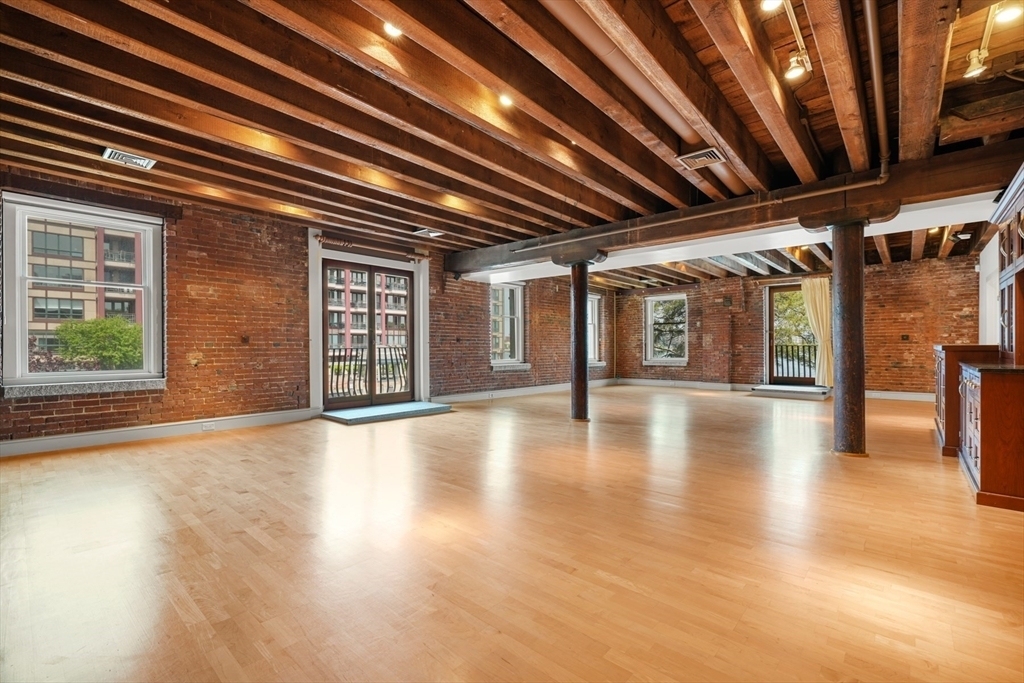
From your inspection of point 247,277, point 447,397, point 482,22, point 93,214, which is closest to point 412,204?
point 247,277

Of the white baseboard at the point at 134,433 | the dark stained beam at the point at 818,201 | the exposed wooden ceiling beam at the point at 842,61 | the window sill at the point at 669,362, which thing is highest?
the exposed wooden ceiling beam at the point at 842,61

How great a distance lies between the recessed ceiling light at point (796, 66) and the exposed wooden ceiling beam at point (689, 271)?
6.62m

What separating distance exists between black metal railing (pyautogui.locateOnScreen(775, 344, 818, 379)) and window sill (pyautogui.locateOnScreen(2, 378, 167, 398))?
11548 millimetres

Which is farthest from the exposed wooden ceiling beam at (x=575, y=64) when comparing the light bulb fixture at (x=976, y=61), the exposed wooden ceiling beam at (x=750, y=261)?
the exposed wooden ceiling beam at (x=750, y=261)

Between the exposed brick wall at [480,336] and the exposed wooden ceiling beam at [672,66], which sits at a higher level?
the exposed wooden ceiling beam at [672,66]

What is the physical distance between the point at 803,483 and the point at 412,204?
16.3 ft

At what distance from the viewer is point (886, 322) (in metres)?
9.16

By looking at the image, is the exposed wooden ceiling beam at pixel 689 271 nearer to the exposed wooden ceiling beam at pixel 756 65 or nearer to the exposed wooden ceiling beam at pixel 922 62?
the exposed wooden ceiling beam at pixel 756 65

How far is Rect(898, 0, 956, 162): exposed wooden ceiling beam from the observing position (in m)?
2.29

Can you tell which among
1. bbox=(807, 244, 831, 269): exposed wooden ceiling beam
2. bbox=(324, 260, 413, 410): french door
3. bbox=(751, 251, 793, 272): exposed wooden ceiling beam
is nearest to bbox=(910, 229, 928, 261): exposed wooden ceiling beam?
bbox=(807, 244, 831, 269): exposed wooden ceiling beam

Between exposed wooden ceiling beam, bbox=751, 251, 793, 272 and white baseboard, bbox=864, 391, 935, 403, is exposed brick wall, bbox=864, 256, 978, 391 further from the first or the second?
exposed wooden ceiling beam, bbox=751, 251, 793, 272

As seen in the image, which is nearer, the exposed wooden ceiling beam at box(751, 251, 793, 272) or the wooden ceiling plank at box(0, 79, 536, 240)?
the wooden ceiling plank at box(0, 79, 536, 240)

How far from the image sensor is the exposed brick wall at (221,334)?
532 centimetres

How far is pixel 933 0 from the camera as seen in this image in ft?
7.26
